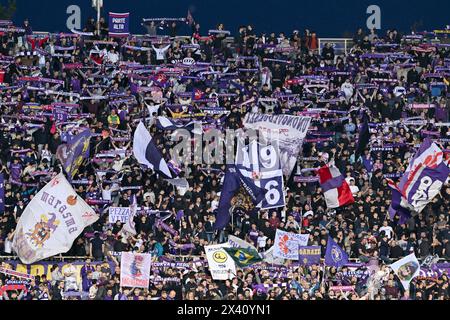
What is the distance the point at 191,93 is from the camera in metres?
27.5

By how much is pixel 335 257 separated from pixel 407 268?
1258mm

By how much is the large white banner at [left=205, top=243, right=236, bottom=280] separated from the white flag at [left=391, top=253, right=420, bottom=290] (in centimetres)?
279

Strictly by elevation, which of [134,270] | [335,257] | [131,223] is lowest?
[134,270]

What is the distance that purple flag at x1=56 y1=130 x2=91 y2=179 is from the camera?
25.1 metres

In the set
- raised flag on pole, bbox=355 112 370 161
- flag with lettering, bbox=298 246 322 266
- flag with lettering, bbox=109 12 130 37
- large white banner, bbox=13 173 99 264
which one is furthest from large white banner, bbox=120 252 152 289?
flag with lettering, bbox=109 12 130 37

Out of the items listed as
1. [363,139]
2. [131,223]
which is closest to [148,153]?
[131,223]

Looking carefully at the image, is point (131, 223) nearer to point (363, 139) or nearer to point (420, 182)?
point (363, 139)

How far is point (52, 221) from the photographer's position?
929 inches

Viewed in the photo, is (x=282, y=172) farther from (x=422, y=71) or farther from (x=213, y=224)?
(x=422, y=71)

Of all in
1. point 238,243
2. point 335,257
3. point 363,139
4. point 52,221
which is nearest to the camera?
point 335,257

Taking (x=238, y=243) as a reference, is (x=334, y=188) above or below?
above

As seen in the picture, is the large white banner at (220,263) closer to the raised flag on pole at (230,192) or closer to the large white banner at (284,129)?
the raised flag on pole at (230,192)

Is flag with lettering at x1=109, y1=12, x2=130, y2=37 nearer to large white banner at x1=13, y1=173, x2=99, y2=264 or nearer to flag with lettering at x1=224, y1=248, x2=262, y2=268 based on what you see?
large white banner at x1=13, y1=173, x2=99, y2=264

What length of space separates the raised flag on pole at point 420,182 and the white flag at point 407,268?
180 cm
